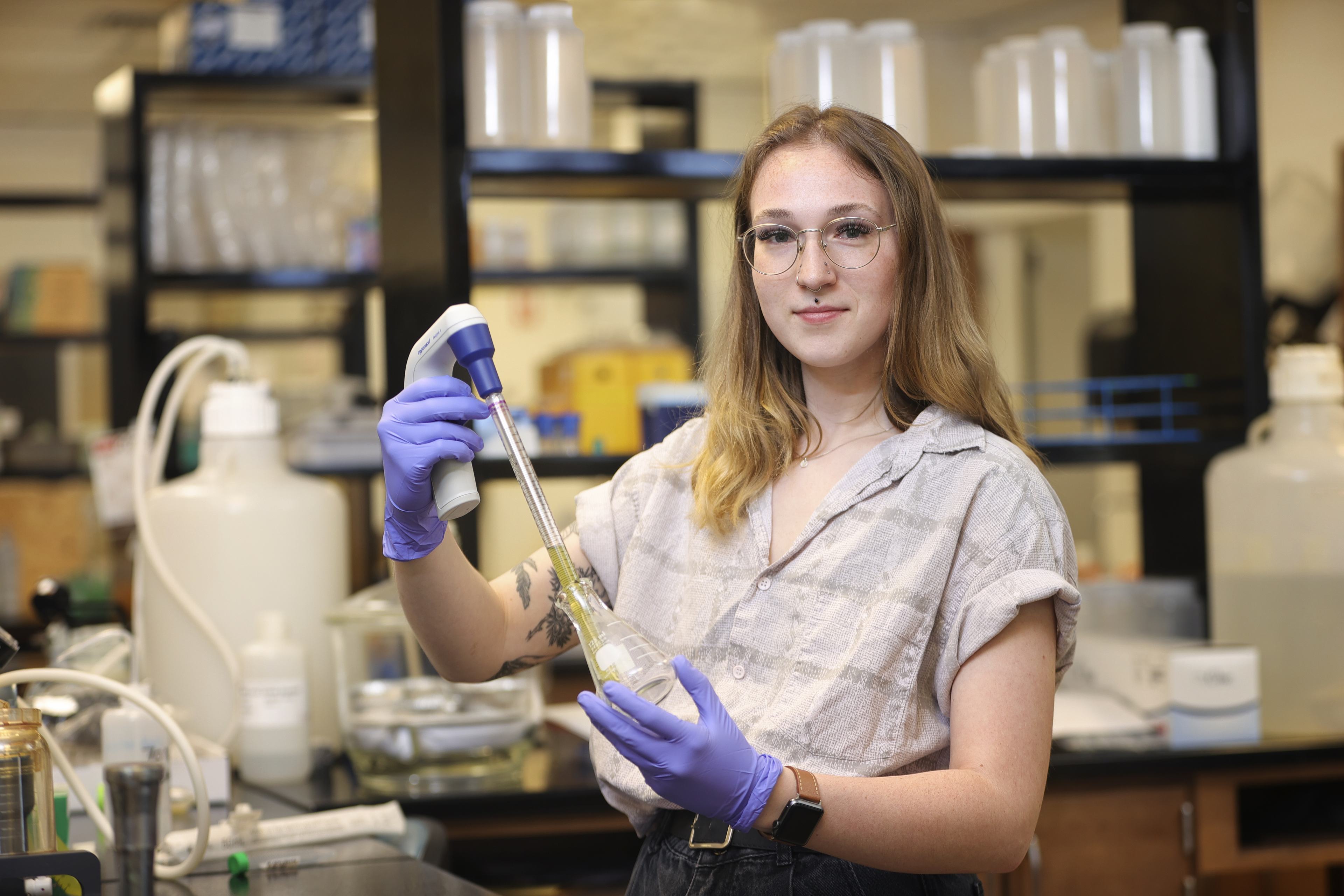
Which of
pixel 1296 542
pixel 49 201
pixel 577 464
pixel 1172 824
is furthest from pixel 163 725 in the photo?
pixel 49 201

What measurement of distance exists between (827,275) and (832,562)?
0.27m

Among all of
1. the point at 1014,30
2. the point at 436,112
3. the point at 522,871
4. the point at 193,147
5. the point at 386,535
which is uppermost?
the point at 1014,30

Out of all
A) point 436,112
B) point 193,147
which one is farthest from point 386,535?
point 193,147

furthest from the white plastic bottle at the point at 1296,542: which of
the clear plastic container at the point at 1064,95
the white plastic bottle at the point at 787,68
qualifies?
the white plastic bottle at the point at 787,68

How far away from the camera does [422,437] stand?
1.17m

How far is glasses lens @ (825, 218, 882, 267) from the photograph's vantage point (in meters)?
1.26

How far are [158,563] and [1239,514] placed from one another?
172 cm

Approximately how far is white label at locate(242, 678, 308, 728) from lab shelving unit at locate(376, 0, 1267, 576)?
349mm

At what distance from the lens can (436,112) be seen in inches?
80.0

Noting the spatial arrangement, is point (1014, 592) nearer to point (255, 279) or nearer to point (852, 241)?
point (852, 241)

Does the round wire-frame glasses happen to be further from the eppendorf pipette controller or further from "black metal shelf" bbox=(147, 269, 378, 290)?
"black metal shelf" bbox=(147, 269, 378, 290)

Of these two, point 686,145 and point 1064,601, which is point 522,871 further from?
point 686,145

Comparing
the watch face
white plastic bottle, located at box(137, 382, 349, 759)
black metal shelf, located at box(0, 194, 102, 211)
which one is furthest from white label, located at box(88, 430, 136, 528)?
black metal shelf, located at box(0, 194, 102, 211)

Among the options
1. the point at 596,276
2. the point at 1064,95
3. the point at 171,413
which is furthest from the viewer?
the point at 596,276
